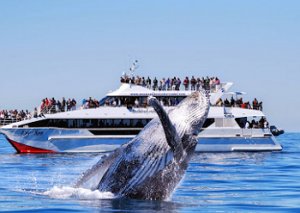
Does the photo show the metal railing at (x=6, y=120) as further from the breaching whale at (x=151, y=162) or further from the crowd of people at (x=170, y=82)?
the breaching whale at (x=151, y=162)

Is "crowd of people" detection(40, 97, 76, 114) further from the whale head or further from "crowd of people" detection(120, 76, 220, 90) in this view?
the whale head

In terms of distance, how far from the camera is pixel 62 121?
3828 cm

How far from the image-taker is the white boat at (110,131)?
123 feet

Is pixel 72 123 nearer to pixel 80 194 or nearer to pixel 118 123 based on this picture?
pixel 118 123

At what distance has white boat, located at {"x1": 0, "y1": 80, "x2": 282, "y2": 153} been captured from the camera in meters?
37.6

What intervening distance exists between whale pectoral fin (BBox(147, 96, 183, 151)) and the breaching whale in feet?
0.08

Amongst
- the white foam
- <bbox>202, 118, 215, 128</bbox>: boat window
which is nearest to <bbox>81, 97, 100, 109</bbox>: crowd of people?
<bbox>202, 118, 215, 128</bbox>: boat window

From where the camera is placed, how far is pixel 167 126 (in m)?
8.45

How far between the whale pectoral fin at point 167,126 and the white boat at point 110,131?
28683mm

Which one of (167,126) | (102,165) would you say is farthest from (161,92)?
(167,126)

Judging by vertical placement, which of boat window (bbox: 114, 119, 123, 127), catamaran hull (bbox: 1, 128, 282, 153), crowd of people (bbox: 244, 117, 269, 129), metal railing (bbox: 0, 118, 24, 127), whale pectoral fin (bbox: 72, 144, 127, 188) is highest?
whale pectoral fin (bbox: 72, 144, 127, 188)

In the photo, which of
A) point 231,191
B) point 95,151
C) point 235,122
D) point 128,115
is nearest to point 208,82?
point 235,122

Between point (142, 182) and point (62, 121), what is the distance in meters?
29.7

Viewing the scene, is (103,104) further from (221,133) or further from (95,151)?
(221,133)
